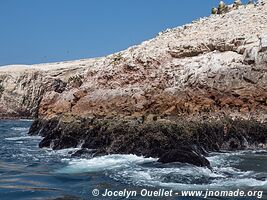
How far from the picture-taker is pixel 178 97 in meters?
21.3

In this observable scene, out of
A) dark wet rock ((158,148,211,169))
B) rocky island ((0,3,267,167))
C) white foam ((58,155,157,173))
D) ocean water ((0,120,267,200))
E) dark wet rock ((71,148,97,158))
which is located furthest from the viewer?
rocky island ((0,3,267,167))

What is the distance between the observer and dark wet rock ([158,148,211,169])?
1423 centimetres

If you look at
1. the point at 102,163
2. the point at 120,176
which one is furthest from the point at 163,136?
the point at 120,176

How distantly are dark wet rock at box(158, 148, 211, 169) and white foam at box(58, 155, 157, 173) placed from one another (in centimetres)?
90

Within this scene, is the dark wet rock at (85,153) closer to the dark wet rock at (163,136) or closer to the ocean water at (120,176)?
the dark wet rock at (163,136)

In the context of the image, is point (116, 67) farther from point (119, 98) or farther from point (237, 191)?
point (237, 191)

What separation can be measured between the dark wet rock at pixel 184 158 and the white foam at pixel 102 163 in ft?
2.96

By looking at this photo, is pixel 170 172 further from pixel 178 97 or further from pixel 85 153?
pixel 178 97

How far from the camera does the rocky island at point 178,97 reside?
18.2 meters

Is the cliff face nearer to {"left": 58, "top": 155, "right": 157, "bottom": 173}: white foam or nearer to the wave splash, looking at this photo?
{"left": 58, "top": 155, "right": 157, "bottom": 173}: white foam

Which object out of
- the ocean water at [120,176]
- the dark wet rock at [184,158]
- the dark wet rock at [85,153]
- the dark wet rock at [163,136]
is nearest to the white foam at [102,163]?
the ocean water at [120,176]

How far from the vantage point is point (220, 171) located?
44.9ft

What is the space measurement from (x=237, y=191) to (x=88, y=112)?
14.0 meters

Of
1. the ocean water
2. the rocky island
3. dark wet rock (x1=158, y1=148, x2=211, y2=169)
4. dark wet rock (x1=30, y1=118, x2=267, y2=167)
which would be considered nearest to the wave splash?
the ocean water
